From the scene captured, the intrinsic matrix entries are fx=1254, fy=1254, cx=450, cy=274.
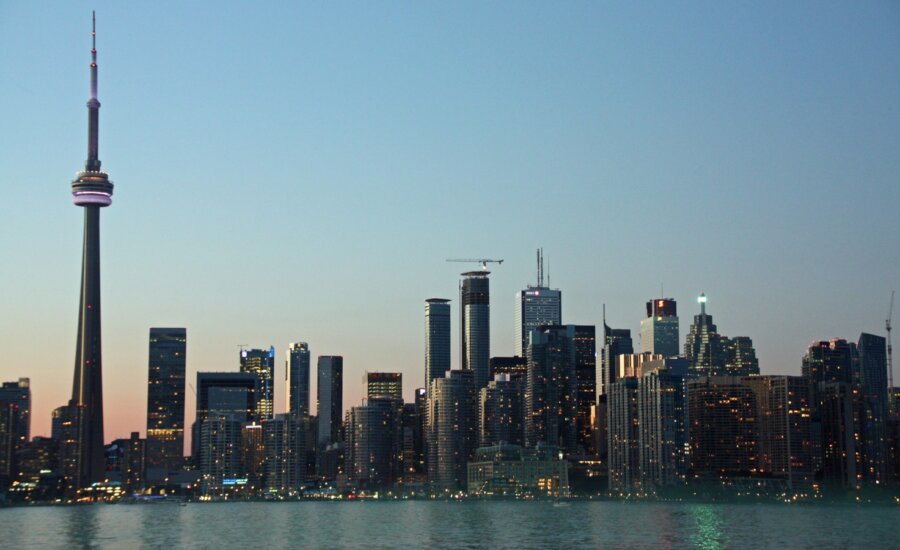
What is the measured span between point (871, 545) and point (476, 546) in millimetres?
51503

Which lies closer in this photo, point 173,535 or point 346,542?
point 346,542

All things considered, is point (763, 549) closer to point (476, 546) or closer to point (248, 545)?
point (476, 546)

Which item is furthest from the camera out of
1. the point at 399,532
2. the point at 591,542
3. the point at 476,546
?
the point at 399,532

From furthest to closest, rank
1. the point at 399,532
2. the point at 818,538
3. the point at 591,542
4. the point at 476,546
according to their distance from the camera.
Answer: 1. the point at 399,532
2. the point at 818,538
3. the point at 591,542
4. the point at 476,546

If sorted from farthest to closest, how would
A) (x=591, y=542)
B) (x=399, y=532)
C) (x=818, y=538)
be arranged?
(x=399, y=532) → (x=818, y=538) → (x=591, y=542)

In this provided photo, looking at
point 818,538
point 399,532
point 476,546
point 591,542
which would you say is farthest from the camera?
point 399,532

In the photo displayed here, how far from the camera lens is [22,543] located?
164 metres

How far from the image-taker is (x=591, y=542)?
156375 millimetres

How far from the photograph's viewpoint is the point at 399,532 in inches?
7323

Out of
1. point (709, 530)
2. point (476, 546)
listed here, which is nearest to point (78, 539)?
point (476, 546)

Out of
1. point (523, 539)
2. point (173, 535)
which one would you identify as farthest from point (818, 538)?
point (173, 535)

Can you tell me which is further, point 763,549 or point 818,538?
point 818,538

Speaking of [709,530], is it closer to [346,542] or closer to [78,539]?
[346,542]

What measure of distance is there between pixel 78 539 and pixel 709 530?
301 feet
